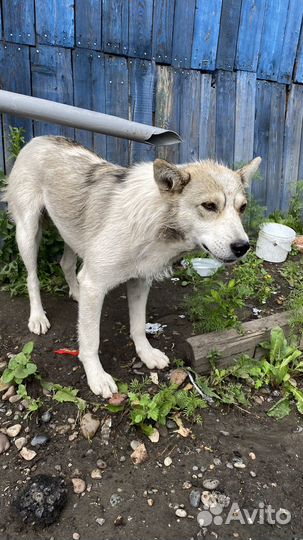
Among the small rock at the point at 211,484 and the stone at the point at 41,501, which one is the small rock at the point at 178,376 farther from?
the stone at the point at 41,501

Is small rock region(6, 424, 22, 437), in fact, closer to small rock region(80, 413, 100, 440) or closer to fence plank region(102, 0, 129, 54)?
small rock region(80, 413, 100, 440)

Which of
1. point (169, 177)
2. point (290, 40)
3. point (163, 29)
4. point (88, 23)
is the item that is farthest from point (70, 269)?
point (290, 40)

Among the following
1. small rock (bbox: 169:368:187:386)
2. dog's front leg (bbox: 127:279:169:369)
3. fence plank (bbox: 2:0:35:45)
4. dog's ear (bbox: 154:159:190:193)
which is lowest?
small rock (bbox: 169:368:187:386)

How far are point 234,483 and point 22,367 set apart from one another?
1657 millimetres

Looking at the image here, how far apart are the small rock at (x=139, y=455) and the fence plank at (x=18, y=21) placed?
153 inches

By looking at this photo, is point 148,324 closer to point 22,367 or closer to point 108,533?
point 22,367

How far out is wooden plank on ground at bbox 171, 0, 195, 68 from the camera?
187 inches

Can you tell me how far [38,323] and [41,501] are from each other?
5.82 feet

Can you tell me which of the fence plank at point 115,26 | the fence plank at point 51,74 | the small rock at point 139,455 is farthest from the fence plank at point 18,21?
the small rock at point 139,455

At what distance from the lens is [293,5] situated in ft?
17.8

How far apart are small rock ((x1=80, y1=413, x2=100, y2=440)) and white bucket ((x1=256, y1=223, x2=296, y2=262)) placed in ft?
11.2

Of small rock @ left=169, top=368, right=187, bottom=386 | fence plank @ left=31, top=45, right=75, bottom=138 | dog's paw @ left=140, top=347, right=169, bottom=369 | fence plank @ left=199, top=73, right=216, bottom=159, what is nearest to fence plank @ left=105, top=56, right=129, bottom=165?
fence plank @ left=31, top=45, right=75, bottom=138

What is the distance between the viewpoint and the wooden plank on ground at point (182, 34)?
4.75m

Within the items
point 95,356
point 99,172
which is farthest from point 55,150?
point 95,356
